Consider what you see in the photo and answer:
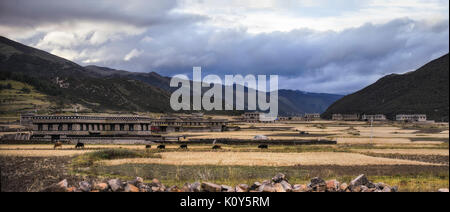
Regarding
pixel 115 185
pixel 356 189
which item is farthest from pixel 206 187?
pixel 356 189

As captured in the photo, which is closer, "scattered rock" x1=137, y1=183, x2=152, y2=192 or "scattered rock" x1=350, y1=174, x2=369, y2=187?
"scattered rock" x1=137, y1=183, x2=152, y2=192

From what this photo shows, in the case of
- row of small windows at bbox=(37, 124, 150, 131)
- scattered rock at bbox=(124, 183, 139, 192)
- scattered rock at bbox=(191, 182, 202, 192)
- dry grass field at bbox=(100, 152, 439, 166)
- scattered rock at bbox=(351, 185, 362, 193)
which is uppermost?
row of small windows at bbox=(37, 124, 150, 131)

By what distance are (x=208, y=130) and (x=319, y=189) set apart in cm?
8869

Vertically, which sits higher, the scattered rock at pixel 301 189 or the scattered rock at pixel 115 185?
the scattered rock at pixel 115 185

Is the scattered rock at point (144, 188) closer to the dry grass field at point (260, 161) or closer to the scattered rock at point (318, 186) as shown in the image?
the scattered rock at point (318, 186)

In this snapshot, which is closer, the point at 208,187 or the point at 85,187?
the point at 85,187

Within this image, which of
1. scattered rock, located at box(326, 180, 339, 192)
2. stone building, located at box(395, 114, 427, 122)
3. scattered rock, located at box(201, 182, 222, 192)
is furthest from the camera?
stone building, located at box(395, 114, 427, 122)

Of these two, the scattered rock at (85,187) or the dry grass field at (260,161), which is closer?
the scattered rock at (85,187)

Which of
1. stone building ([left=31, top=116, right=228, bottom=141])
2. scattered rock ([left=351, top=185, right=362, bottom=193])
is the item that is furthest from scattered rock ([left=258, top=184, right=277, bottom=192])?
stone building ([left=31, top=116, right=228, bottom=141])

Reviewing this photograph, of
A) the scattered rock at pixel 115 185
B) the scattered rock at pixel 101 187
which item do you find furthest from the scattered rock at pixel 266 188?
the scattered rock at pixel 101 187

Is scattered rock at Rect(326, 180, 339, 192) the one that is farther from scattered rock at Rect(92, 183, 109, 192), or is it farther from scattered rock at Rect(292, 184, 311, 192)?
scattered rock at Rect(92, 183, 109, 192)

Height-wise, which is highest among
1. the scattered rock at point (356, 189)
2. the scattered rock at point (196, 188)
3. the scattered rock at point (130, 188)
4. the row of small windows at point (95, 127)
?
the row of small windows at point (95, 127)

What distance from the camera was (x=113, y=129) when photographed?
260ft

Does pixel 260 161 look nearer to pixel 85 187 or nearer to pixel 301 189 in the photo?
pixel 301 189
